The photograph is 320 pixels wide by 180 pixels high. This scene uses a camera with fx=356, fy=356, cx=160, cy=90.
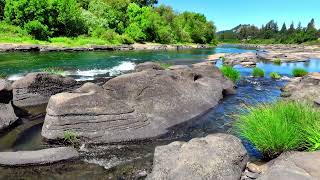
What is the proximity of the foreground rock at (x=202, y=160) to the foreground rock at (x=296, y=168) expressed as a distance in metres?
1.63

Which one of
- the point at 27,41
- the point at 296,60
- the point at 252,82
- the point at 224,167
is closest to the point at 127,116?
the point at 224,167

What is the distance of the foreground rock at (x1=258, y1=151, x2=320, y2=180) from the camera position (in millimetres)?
8625

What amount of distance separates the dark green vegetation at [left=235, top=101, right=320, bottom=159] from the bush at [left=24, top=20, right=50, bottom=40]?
72280 mm

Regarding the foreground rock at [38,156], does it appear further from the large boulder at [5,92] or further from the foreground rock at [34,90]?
the foreground rock at [34,90]

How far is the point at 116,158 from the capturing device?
13367 millimetres

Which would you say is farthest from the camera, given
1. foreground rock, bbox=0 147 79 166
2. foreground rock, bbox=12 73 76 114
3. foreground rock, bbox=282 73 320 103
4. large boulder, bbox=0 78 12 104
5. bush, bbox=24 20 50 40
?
bush, bbox=24 20 50 40

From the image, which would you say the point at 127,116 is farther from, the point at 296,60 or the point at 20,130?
the point at 296,60

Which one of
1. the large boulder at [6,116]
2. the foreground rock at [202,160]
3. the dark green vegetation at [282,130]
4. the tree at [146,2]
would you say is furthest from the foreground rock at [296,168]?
the tree at [146,2]

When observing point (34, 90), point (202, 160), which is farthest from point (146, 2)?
point (202, 160)

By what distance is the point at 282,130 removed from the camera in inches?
447

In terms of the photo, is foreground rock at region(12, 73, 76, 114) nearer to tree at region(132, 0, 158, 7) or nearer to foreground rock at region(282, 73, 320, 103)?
foreground rock at region(282, 73, 320, 103)

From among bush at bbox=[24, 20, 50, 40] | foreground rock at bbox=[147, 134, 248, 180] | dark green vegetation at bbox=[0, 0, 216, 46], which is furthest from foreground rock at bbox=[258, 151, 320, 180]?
bush at bbox=[24, 20, 50, 40]

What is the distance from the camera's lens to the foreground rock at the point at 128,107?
1523cm

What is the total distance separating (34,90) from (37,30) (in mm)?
60549
